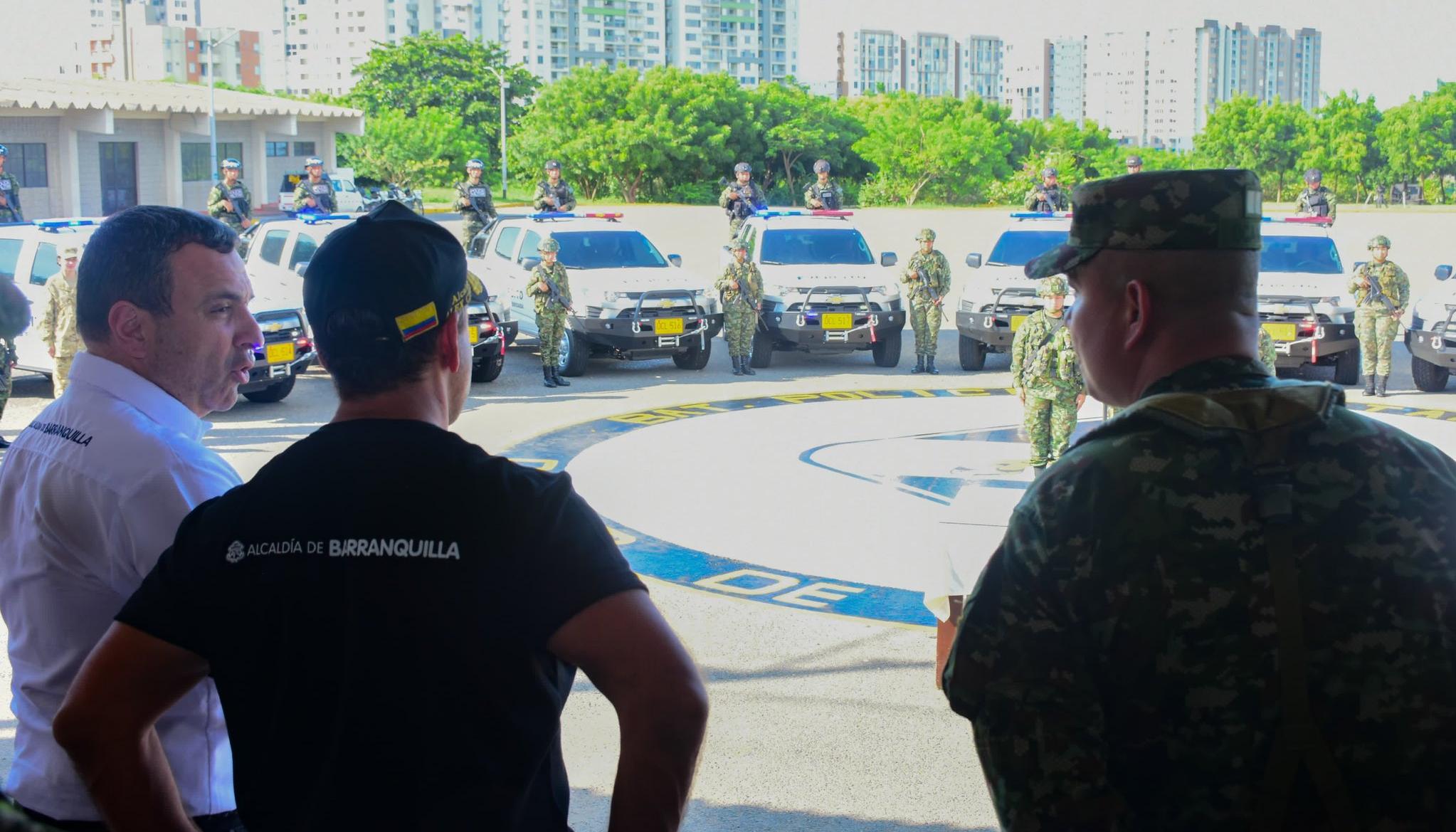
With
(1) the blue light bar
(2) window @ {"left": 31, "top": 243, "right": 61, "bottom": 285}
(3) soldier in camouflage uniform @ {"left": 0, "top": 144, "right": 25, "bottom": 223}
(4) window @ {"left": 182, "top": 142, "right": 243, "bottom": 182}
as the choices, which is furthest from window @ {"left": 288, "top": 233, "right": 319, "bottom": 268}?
(4) window @ {"left": 182, "top": 142, "right": 243, "bottom": 182}

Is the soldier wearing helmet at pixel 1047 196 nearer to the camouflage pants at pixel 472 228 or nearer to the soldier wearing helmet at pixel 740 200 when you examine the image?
the soldier wearing helmet at pixel 740 200

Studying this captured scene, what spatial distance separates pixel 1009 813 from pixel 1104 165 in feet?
211

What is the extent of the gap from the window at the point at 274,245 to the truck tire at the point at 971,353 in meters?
8.00

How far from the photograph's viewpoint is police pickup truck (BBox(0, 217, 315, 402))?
15.1m

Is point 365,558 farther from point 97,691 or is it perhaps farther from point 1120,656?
point 1120,656

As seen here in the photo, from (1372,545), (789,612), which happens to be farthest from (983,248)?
(1372,545)

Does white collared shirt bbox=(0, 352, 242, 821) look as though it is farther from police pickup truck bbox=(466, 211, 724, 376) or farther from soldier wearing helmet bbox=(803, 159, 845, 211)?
soldier wearing helmet bbox=(803, 159, 845, 211)

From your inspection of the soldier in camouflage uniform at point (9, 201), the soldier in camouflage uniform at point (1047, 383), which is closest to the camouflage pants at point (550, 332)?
the soldier in camouflage uniform at point (1047, 383)

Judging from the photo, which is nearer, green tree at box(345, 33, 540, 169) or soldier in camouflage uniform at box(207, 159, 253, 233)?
soldier in camouflage uniform at box(207, 159, 253, 233)

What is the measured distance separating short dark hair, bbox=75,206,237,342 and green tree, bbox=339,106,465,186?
6850cm

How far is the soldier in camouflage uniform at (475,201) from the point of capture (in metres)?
23.1

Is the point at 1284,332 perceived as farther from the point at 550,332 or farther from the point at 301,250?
the point at 301,250

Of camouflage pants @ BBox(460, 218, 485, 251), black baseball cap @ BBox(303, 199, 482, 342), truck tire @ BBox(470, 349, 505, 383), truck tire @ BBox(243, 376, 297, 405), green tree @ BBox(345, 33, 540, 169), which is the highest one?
green tree @ BBox(345, 33, 540, 169)

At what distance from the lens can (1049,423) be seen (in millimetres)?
10641
